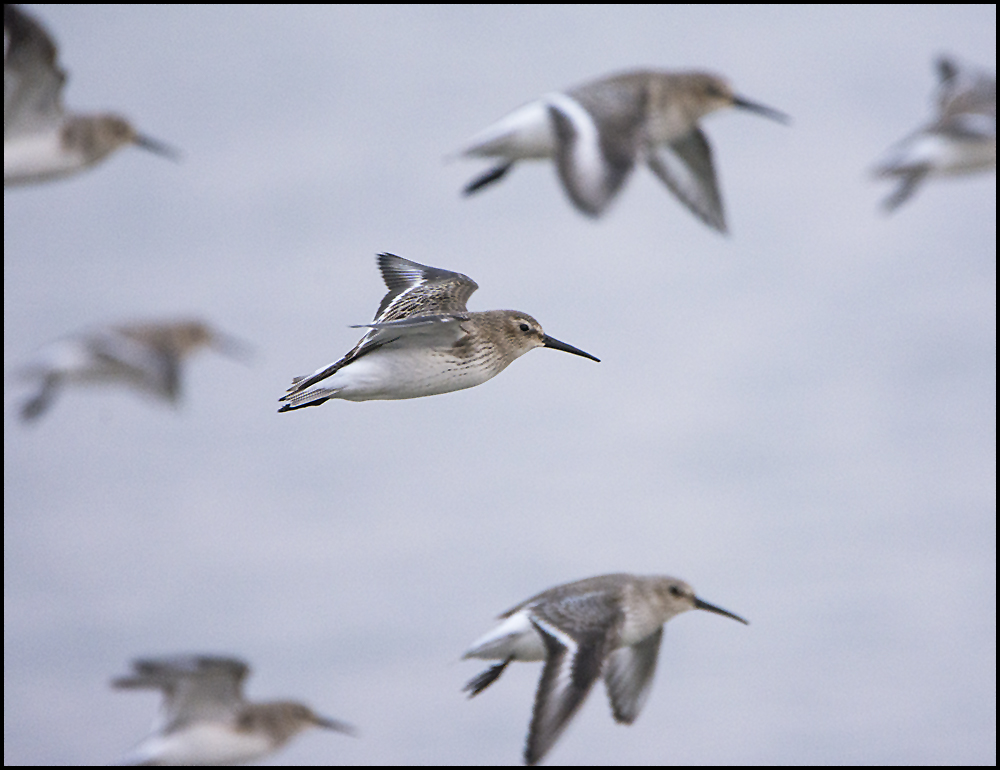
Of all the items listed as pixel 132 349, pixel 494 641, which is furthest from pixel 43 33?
pixel 494 641

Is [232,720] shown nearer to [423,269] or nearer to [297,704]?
[297,704]

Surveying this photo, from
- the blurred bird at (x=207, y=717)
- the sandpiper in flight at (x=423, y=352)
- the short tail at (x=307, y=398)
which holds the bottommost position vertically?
the blurred bird at (x=207, y=717)

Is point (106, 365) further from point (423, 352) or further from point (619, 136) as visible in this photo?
point (423, 352)

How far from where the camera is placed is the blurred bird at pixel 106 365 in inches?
265

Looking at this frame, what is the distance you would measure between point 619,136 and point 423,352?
154 centimetres

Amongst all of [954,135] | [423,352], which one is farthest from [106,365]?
[954,135]

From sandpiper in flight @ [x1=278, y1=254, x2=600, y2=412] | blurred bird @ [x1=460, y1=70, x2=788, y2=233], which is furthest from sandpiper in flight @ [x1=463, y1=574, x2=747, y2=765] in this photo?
blurred bird @ [x1=460, y1=70, x2=788, y2=233]

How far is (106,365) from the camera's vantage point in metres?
6.89

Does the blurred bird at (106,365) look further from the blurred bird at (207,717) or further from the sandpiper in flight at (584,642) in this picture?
the sandpiper in flight at (584,642)

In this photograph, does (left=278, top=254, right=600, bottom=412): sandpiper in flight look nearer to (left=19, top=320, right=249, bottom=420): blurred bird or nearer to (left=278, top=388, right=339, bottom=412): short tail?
(left=278, top=388, right=339, bottom=412): short tail

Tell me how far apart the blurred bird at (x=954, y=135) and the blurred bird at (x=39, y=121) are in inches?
146

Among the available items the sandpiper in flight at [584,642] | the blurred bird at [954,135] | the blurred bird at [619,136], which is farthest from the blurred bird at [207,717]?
the blurred bird at [954,135]

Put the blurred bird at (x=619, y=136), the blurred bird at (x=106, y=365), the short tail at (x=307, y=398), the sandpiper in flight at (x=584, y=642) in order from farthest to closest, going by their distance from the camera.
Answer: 1. the blurred bird at (x=106, y=365)
2. the blurred bird at (x=619, y=136)
3. the short tail at (x=307, y=398)
4. the sandpiper in flight at (x=584, y=642)

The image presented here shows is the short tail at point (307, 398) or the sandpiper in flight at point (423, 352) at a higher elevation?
the sandpiper in flight at point (423, 352)
